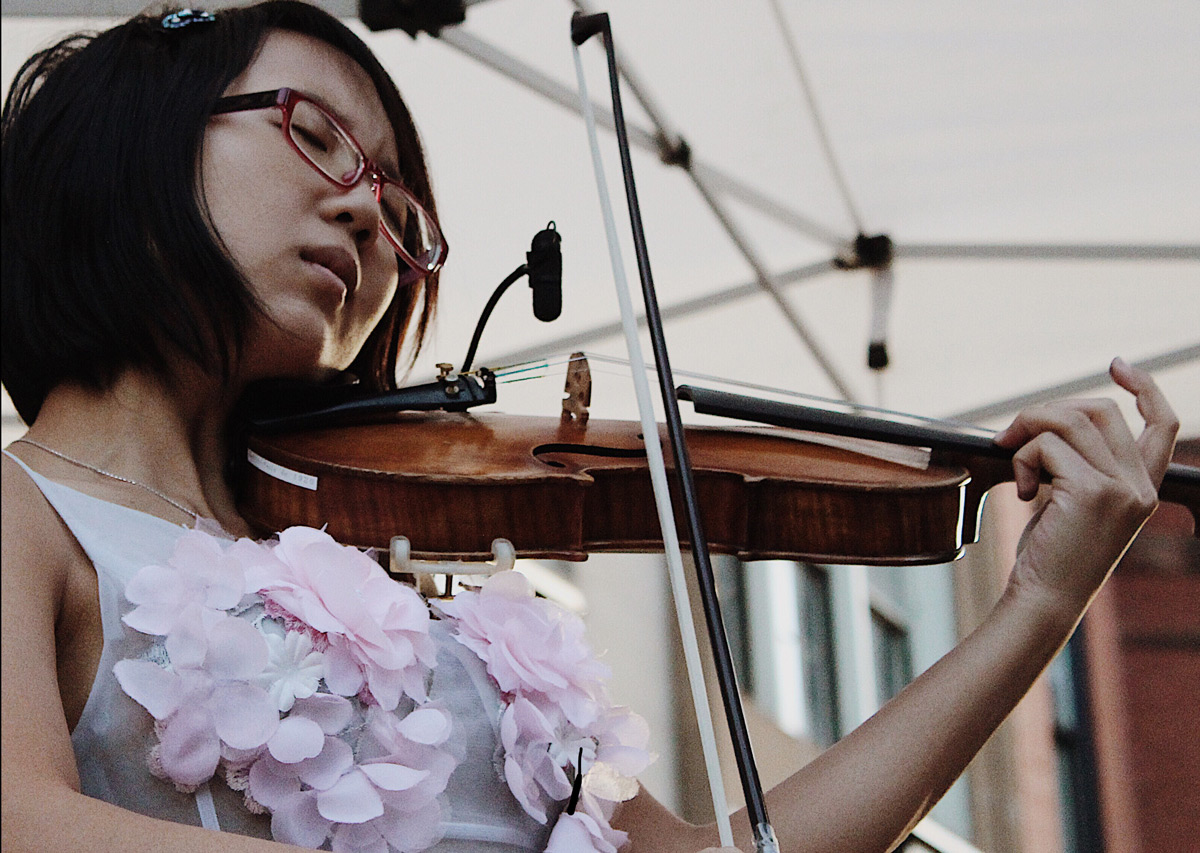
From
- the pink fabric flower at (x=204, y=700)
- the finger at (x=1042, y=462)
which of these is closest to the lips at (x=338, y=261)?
the pink fabric flower at (x=204, y=700)

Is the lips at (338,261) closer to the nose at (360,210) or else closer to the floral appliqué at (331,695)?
the nose at (360,210)

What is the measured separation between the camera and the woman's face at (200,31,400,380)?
1.00m

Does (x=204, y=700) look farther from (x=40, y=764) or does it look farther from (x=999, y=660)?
(x=999, y=660)

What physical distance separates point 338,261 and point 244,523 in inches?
9.3

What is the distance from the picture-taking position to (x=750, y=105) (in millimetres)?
2801

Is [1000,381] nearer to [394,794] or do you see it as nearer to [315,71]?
[315,71]

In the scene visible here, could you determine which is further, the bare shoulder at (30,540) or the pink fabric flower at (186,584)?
the pink fabric flower at (186,584)

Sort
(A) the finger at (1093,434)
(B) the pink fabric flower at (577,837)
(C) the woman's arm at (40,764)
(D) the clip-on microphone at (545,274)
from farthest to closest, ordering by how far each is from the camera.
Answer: (D) the clip-on microphone at (545,274) → (A) the finger at (1093,434) → (B) the pink fabric flower at (577,837) → (C) the woman's arm at (40,764)

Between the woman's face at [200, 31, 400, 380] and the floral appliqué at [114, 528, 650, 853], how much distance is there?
0.18 meters

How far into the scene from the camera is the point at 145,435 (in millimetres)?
998

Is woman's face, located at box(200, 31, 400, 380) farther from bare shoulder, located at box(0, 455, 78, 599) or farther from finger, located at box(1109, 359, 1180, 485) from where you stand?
finger, located at box(1109, 359, 1180, 485)

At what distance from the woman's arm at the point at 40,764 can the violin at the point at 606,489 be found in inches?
11.9

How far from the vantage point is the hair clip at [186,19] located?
1.11 meters

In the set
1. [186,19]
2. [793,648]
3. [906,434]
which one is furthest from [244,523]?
[793,648]
